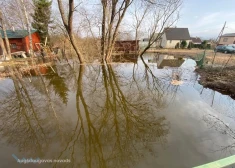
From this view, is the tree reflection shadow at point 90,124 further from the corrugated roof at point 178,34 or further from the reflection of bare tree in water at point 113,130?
the corrugated roof at point 178,34

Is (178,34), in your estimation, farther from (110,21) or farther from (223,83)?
(223,83)

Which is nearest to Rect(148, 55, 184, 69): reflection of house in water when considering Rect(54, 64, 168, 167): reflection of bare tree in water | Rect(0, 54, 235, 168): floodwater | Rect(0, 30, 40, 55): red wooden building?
Rect(0, 54, 235, 168): floodwater

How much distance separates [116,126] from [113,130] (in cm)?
19

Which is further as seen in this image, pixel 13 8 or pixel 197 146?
pixel 13 8

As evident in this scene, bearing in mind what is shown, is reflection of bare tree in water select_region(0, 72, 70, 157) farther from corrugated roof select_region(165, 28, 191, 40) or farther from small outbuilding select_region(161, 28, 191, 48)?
corrugated roof select_region(165, 28, 191, 40)

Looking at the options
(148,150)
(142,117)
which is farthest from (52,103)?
(148,150)

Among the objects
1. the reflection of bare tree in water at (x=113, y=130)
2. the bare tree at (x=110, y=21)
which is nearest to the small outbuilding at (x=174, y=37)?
the bare tree at (x=110, y=21)

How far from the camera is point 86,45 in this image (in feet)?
53.0

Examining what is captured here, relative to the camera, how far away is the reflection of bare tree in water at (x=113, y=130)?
8.41 feet

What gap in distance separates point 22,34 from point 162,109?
22.0 meters

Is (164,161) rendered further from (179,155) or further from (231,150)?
(231,150)

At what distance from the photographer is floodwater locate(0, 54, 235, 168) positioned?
8.35ft

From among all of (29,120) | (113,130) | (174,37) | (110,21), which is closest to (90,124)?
(113,130)

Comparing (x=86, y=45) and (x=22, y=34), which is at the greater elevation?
(x=22, y=34)
